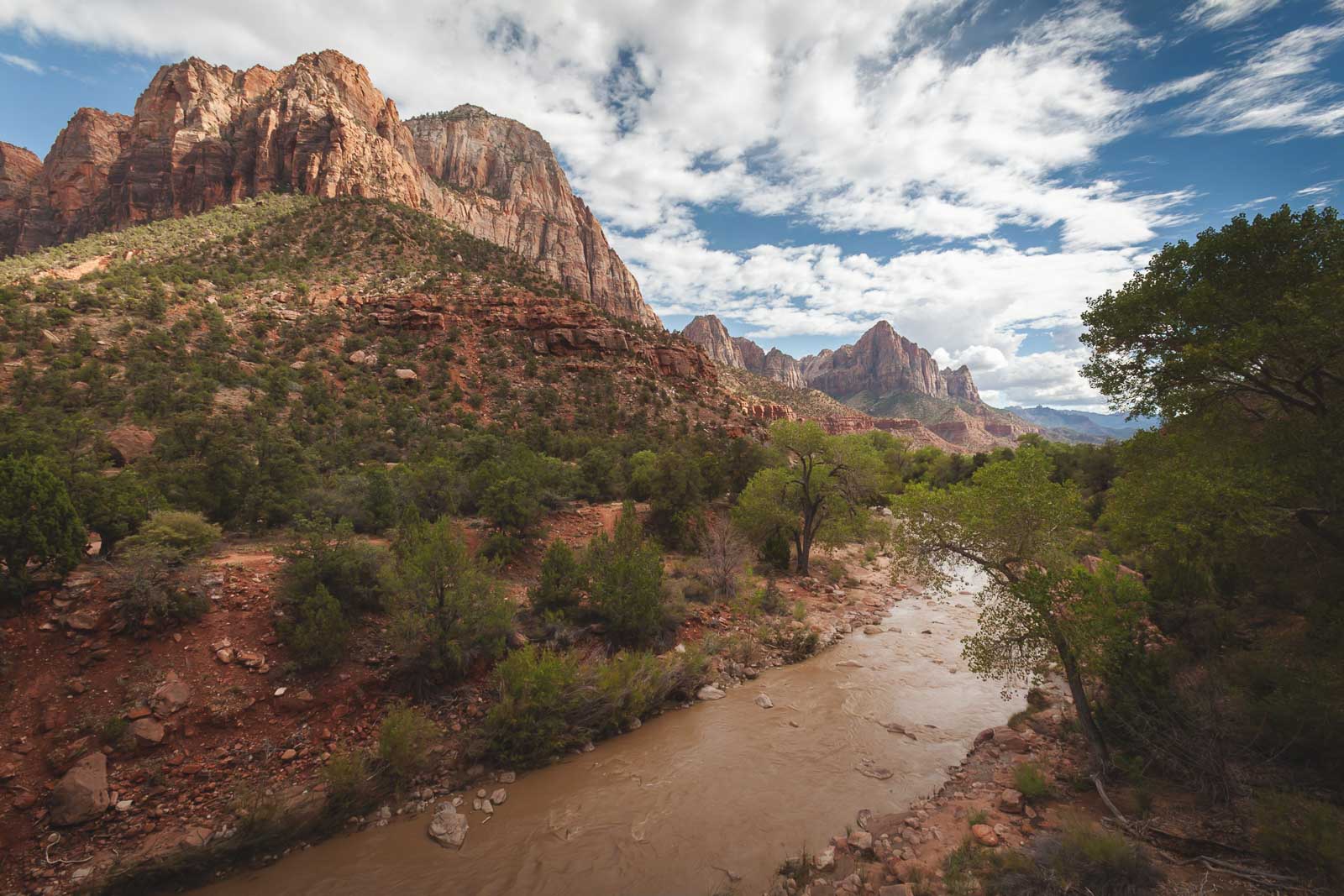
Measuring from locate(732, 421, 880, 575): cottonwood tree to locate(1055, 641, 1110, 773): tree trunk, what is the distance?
1157 centimetres

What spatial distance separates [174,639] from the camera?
8297 mm

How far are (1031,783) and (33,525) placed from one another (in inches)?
651

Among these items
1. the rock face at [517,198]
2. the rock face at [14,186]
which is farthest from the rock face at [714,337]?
the rock face at [14,186]

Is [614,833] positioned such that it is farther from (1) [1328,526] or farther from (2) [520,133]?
(2) [520,133]

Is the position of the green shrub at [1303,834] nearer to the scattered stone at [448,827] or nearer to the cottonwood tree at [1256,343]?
the cottonwood tree at [1256,343]

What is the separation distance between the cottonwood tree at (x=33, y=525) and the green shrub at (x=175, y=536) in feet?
2.76

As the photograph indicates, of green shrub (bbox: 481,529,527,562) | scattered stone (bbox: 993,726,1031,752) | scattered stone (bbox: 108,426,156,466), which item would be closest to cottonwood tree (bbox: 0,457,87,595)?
green shrub (bbox: 481,529,527,562)

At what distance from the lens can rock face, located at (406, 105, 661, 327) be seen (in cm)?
9531

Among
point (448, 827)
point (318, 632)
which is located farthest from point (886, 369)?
point (448, 827)

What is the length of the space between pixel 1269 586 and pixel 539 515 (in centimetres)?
1831

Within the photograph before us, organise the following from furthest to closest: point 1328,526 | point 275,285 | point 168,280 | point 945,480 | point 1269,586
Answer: point 945,480, point 275,285, point 168,280, point 1269,586, point 1328,526

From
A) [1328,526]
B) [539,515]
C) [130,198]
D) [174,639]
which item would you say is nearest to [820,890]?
[1328,526]

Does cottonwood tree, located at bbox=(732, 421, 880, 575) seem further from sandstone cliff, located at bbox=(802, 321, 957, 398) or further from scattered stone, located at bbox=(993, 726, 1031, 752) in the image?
sandstone cliff, located at bbox=(802, 321, 957, 398)

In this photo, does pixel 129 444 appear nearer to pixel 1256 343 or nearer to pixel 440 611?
pixel 440 611
